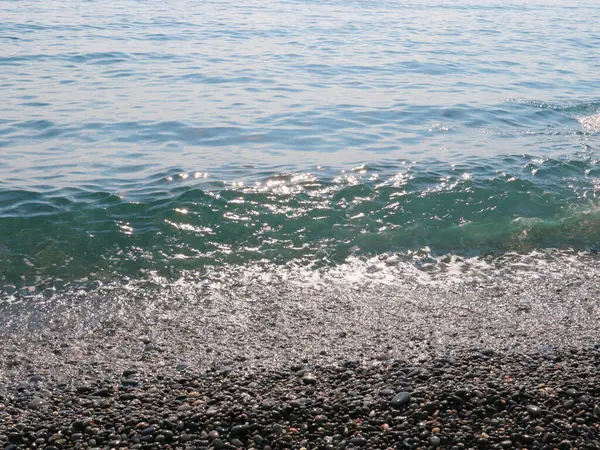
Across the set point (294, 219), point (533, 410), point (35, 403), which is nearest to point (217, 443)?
point (35, 403)

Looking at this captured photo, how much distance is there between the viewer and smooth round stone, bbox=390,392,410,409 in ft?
17.6

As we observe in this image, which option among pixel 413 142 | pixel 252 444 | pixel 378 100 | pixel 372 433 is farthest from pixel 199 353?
pixel 378 100

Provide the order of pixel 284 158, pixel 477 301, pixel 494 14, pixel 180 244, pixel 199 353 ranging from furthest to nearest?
pixel 494 14 → pixel 284 158 → pixel 180 244 → pixel 477 301 → pixel 199 353

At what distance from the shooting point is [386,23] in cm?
3158

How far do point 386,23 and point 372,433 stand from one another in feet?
94.6

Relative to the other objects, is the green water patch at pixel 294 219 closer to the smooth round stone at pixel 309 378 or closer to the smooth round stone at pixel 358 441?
the smooth round stone at pixel 309 378

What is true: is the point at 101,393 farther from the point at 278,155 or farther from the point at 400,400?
the point at 278,155

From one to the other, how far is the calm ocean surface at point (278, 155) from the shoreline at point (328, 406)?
96.2 inches

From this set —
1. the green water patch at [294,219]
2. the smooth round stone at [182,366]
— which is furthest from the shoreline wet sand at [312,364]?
the green water patch at [294,219]

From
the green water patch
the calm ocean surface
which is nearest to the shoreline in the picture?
the calm ocean surface

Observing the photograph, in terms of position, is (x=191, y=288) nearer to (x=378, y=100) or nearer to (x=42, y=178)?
(x=42, y=178)

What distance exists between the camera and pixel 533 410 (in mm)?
5246

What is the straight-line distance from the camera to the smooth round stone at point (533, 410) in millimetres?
5219

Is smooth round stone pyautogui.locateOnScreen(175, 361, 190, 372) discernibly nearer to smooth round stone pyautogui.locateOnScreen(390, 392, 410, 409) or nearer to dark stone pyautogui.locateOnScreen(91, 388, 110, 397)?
dark stone pyautogui.locateOnScreen(91, 388, 110, 397)
